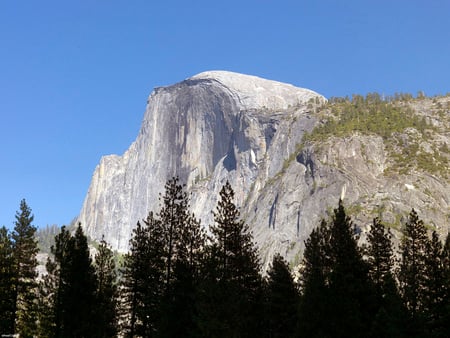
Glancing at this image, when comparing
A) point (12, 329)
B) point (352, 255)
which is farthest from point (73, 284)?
point (352, 255)

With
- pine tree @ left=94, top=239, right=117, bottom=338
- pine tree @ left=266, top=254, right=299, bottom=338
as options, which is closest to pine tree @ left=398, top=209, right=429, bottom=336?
pine tree @ left=266, top=254, right=299, bottom=338

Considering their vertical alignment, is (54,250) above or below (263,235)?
below

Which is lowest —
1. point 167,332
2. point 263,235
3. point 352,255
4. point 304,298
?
point 167,332

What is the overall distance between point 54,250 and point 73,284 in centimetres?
935

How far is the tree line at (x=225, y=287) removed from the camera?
4366cm

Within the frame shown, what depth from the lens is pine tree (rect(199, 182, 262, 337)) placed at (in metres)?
40.9

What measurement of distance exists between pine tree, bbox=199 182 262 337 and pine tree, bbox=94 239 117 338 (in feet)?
45.7

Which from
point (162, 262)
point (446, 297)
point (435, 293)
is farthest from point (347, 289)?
point (162, 262)

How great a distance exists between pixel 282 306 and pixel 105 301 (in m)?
18.0

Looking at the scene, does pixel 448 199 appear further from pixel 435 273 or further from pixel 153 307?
pixel 153 307

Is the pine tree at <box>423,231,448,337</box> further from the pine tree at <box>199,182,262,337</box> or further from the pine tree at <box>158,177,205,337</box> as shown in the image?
the pine tree at <box>158,177,205,337</box>

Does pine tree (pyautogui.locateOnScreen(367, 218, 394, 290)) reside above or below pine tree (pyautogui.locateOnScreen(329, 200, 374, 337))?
above

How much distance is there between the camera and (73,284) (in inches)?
2125

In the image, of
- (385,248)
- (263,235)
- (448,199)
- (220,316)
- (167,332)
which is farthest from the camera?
(263,235)
